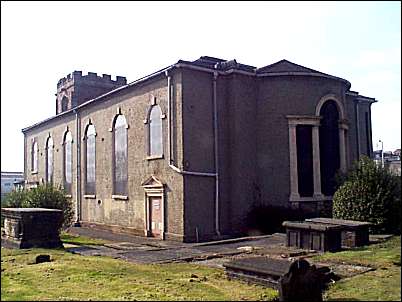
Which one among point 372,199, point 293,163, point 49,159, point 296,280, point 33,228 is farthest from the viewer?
point 49,159

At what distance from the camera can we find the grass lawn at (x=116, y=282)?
7.85m

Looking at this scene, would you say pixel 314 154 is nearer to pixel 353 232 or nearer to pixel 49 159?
pixel 353 232

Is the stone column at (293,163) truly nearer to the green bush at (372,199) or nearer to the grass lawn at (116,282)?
the green bush at (372,199)

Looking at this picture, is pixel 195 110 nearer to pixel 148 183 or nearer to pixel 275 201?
pixel 148 183

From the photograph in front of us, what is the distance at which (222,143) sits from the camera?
2195 cm

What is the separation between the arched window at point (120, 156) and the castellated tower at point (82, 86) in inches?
498

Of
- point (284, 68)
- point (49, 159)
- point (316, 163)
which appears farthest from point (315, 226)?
point (49, 159)

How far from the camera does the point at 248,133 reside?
2238 cm

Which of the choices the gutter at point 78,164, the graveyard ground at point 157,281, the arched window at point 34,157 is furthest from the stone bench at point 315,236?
the arched window at point 34,157

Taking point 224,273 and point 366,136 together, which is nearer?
point 224,273

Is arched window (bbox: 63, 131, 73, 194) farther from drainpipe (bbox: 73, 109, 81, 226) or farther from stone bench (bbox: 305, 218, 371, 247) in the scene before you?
stone bench (bbox: 305, 218, 371, 247)

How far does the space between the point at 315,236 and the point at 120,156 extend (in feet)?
45.4

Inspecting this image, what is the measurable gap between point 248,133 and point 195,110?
2.89m

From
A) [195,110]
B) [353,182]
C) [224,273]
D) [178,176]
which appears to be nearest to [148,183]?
[178,176]
